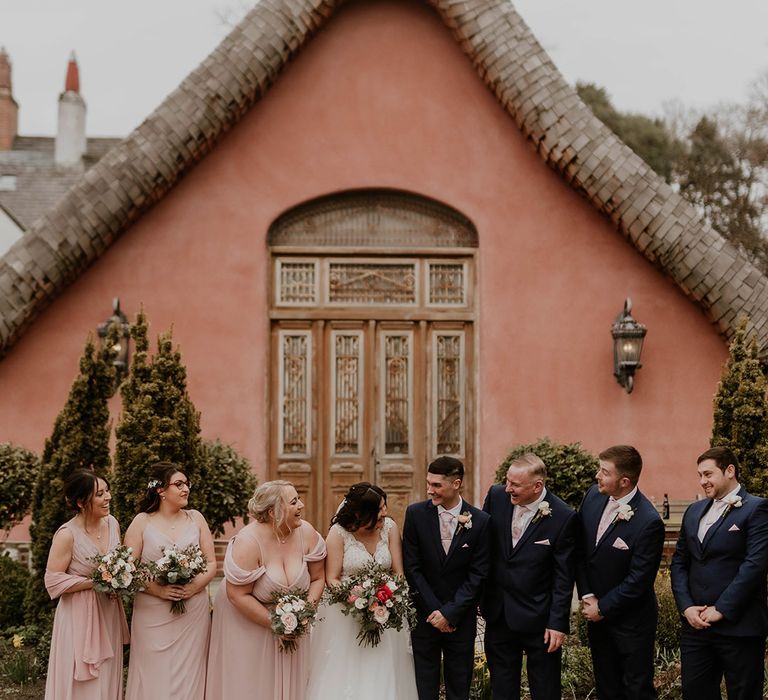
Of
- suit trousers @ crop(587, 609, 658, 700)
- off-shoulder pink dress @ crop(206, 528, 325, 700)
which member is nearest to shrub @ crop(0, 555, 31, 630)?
off-shoulder pink dress @ crop(206, 528, 325, 700)

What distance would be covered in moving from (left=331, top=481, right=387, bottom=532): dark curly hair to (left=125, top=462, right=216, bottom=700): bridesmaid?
0.92 meters

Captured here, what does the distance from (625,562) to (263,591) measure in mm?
2094

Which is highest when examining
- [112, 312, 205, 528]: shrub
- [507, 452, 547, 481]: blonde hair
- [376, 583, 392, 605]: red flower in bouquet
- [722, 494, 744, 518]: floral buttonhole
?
[112, 312, 205, 528]: shrub

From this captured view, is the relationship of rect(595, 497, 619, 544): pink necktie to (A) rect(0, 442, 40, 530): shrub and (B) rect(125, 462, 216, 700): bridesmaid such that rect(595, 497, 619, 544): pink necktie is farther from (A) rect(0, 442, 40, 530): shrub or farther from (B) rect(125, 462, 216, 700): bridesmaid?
(A) rect(0, 442, 40, 530): shrub

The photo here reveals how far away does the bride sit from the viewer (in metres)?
5.93

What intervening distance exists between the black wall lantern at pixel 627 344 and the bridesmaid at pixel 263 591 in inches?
214

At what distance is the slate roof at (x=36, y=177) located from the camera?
80.4ft

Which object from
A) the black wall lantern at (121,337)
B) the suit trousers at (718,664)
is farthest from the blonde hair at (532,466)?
the black wall lantern at (121,337)

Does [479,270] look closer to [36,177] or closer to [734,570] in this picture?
[734,570]

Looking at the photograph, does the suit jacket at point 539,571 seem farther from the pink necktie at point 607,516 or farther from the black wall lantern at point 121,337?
the black wall lantern at point 121,337

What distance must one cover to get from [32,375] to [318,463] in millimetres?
3119

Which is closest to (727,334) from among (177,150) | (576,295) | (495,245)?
(576,295)

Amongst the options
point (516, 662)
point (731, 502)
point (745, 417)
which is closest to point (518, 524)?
point (516, 662)

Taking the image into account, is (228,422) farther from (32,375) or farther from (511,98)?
(511,98)
